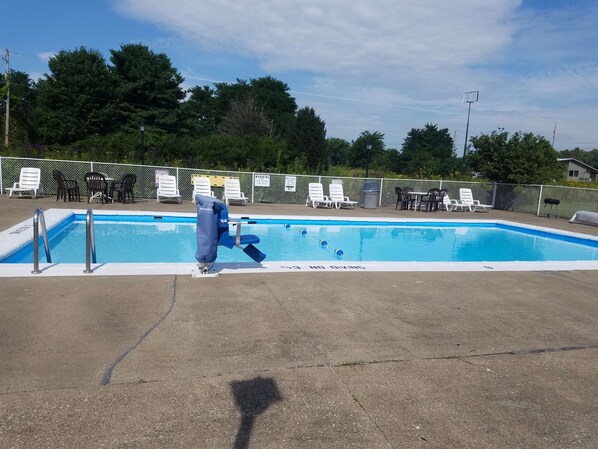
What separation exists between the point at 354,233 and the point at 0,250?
9.18 m

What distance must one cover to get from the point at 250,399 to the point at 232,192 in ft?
45.5

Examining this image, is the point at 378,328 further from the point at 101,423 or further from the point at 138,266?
the point at 138,266

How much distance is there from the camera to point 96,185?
14.2m

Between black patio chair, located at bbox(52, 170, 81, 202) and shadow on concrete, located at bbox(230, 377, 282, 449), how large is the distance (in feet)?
43.7

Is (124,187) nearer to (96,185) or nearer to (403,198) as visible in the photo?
Answer: (96,185)

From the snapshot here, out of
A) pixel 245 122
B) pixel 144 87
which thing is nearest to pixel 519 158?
pixel 245 122

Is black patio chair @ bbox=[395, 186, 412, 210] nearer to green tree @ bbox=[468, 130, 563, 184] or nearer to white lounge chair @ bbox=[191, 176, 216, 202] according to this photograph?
green tree @ bbox=[468, 130, 563, 184]

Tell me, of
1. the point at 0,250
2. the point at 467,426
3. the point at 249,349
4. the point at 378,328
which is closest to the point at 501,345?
the point at 378,328

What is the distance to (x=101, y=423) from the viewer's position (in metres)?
2.51

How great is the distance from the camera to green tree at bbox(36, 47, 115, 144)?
1428 inches

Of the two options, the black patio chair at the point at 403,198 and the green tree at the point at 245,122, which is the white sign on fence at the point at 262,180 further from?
the green tree at the point at 245,122

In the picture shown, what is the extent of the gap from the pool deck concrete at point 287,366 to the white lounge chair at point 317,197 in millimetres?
12145

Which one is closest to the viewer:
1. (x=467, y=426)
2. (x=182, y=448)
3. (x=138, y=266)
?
(x=182, y=448)

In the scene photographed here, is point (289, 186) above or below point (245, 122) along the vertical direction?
below
